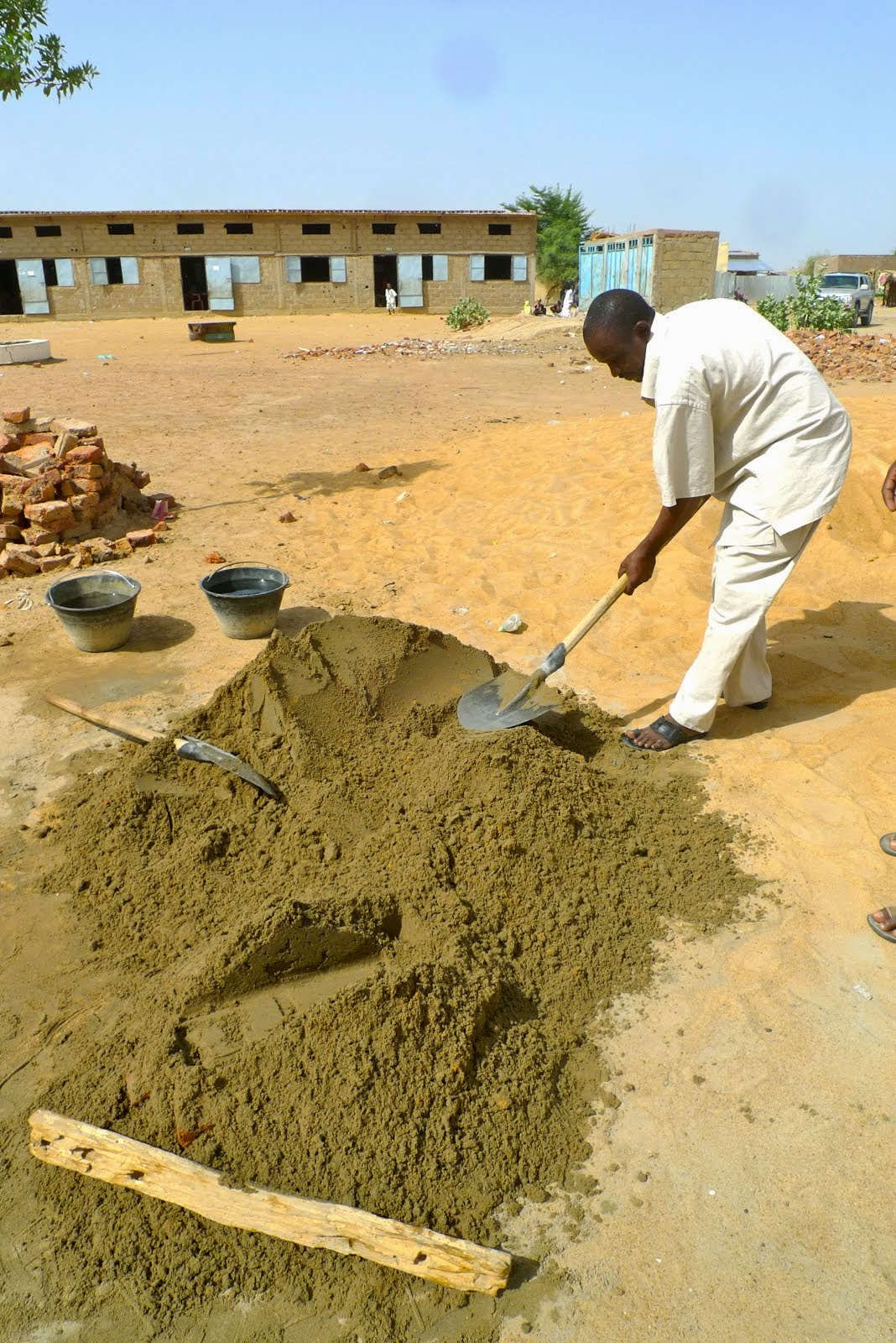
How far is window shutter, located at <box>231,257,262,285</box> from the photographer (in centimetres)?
2800

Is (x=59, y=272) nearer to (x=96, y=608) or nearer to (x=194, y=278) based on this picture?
(x=194, y=278)

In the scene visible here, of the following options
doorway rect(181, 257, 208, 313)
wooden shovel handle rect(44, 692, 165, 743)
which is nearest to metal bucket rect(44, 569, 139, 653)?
wooden shovel handle rect(44, 692, 165, 743)

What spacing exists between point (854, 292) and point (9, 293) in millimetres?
25385

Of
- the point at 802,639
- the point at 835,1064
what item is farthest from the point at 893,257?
the point at 835,1064

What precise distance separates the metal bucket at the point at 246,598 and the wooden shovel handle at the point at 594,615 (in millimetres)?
1832

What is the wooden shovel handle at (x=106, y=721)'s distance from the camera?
3.66 m

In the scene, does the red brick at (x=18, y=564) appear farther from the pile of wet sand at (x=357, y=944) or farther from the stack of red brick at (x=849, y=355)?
the stack of red brick at (x=849, y=355)

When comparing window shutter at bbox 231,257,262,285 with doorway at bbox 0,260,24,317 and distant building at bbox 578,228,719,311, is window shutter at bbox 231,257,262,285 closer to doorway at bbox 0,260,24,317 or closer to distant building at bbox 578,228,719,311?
doorway at bbox 0,260,24,317

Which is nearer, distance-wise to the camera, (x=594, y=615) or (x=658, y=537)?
(x=658, y=537)

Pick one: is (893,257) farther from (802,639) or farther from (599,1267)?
(599,1267)

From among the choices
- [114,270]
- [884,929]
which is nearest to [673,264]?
[114,270]

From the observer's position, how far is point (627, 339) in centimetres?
321

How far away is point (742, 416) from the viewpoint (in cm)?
331

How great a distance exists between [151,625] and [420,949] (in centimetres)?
324
